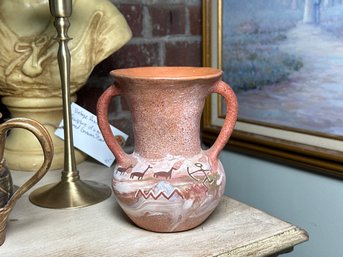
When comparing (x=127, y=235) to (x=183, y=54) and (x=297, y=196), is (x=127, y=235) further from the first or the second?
(x=183, y=54)

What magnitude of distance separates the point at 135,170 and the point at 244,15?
1.86 feet

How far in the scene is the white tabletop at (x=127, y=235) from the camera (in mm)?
535

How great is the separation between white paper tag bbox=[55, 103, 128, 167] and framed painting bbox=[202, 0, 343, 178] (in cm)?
32

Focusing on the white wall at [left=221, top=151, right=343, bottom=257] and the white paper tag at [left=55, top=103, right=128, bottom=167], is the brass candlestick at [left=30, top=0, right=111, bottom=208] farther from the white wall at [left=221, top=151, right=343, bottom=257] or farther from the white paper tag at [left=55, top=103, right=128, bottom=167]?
the white wall at [left=221, top=151, right=343, bottom=257]

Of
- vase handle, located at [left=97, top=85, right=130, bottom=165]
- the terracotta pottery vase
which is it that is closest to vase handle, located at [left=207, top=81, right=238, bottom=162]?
the terracotta pottery vase

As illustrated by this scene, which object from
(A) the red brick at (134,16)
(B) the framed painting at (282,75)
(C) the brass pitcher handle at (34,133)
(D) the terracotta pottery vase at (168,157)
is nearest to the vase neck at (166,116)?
(D) the terracotta pottery vase at (168,157)

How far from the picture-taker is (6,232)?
579 mm

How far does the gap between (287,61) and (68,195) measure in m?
0.50

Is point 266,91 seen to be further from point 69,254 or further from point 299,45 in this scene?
point 69,254

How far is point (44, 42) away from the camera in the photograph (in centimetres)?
77

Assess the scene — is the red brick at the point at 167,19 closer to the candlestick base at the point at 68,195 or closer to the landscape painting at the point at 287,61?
the landscape painting at the point at 287,61

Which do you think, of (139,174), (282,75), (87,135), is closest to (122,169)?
(139,174)

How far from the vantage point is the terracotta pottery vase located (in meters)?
0.54

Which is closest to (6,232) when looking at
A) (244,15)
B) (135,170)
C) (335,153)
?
(135,170)
